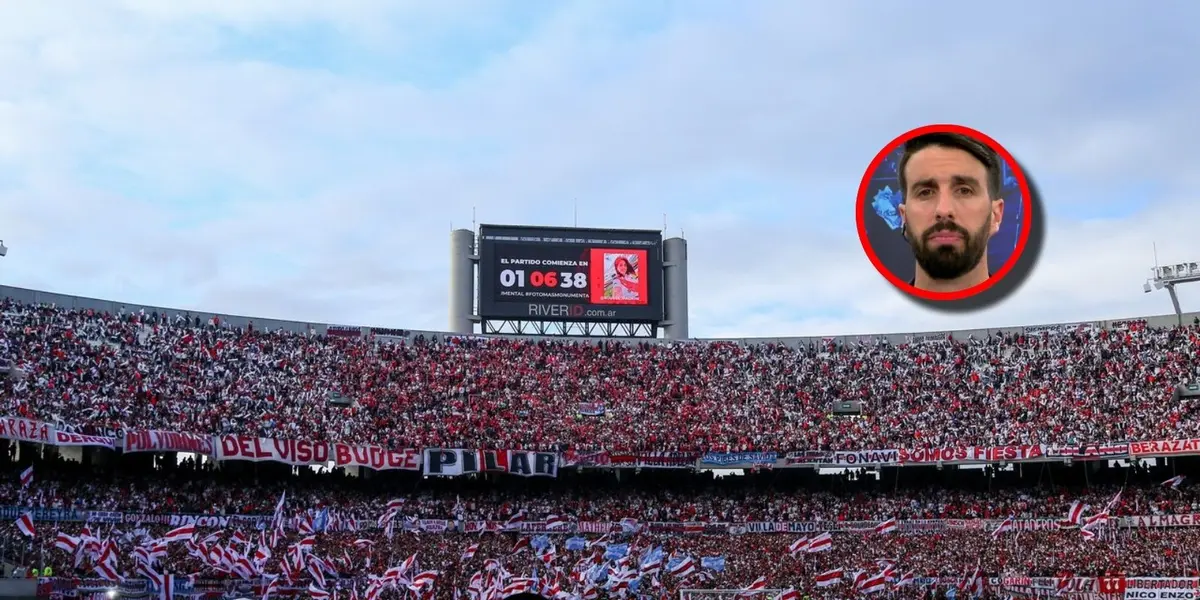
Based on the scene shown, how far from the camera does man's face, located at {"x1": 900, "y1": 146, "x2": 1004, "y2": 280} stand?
48.4ft

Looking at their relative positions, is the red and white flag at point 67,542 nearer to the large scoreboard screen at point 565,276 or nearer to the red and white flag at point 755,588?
the red and white flag at point 755,588

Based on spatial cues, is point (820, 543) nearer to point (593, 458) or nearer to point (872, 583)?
point (872, 583)

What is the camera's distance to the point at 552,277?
224 feet

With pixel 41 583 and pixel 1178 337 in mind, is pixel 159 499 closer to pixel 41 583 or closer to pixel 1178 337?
pixel 41 583

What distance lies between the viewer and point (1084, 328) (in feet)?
212

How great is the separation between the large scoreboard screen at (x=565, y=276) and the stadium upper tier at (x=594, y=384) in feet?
6.97

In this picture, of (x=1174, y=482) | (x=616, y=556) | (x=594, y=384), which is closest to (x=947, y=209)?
(x=616, y=556)

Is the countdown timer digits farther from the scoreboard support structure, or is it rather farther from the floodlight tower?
the floodlight tower

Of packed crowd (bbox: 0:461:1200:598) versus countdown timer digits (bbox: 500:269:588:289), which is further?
countdown timer digits (bbox: 500:269:588:289)

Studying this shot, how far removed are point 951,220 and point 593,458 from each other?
45352mm

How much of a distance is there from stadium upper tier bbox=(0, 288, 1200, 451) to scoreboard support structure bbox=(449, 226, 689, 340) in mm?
1779

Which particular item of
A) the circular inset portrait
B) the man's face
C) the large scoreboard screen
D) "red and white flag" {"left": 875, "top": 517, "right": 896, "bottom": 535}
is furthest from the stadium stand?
the man's face

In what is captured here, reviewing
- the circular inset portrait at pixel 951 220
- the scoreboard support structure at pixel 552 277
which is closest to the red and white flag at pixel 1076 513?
the scoreboard support structure at pixel 552 277

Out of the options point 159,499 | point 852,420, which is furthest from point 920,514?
point 159,499
